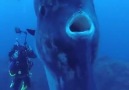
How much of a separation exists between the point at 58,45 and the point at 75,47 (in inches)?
5.3

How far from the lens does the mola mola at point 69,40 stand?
7.01 feet

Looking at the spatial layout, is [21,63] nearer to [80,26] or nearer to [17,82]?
[17,82]

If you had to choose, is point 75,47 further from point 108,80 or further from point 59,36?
point 108,80

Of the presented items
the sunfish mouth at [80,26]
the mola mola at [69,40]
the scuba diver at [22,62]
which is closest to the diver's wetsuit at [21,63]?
the scuba diver at [22,62]

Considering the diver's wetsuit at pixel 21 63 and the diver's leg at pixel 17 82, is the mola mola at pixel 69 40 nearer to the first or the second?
the diver's wetsuit at pixel 21 63

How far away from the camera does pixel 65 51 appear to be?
7.20 feet

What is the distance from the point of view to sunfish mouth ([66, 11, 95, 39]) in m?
2.11

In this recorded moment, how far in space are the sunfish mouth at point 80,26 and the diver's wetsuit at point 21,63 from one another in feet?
15.7

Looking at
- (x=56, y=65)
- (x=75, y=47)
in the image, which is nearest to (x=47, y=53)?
(x=56, y=65)

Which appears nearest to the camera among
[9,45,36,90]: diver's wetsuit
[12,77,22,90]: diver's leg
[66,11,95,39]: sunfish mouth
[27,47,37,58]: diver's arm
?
[66,11,95,39]: sunfish mouth

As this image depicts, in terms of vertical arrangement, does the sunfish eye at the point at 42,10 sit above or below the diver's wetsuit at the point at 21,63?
below

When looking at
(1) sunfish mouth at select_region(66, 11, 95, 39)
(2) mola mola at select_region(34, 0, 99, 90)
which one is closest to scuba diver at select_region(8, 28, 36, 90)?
(2) mola mola at select_region(34, 0, 99, 90)

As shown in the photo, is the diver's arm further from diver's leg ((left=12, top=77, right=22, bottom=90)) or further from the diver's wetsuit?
diver's leg ((left=12, top=77, right=22, bottom=90))

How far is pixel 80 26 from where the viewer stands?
2191 mm
